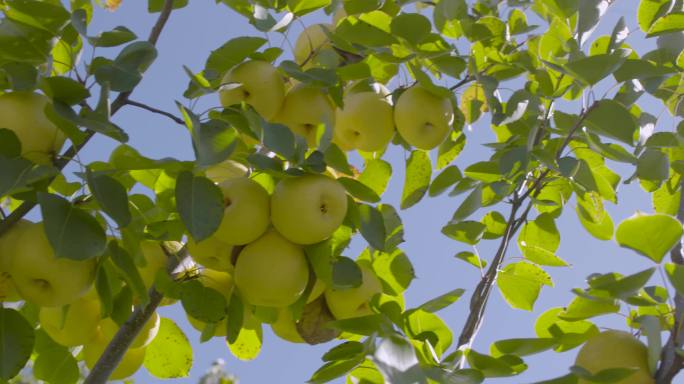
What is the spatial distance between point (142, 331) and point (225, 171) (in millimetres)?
402

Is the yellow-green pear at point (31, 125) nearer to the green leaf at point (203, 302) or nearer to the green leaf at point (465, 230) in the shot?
the green leaf at point (203, 302)

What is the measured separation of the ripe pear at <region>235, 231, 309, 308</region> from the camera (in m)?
1.62

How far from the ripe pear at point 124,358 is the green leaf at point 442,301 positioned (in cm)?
73

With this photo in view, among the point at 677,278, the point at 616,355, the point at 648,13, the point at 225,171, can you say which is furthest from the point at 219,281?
the point at 648,13

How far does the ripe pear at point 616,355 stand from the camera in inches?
58.5

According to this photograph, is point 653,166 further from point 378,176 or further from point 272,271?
point 272,271

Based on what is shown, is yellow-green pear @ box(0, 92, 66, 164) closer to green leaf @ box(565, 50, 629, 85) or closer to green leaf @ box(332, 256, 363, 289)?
green leaf @ box(332, 256, 363, 289)

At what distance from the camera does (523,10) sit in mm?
2422

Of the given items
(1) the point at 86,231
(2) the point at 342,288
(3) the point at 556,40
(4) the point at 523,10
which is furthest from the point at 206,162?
(4) the point at 523,10

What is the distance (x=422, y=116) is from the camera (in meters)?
1.97

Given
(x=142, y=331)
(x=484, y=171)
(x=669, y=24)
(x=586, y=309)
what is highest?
(x=669, y=24)

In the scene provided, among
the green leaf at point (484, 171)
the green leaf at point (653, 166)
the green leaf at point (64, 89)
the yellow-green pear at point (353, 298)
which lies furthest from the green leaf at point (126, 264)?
the green leaf at point (653, 166)

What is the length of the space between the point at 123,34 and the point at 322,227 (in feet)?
1.89

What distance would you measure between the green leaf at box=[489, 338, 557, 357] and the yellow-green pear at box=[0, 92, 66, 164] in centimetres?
91
